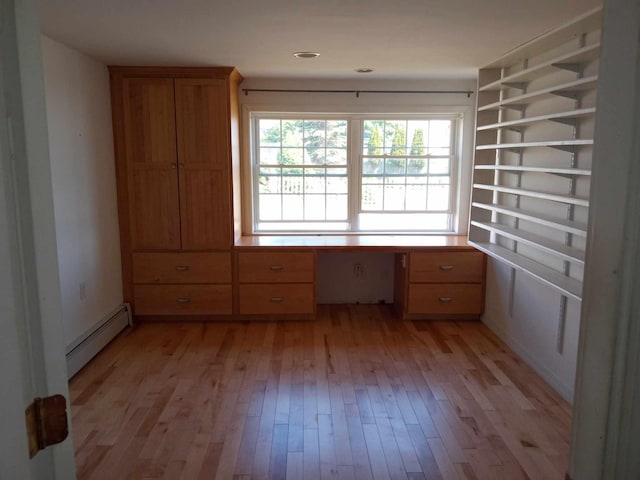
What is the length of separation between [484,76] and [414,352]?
91.2 inches

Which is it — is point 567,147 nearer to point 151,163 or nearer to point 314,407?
point 314,407

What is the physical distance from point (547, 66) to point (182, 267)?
318 cm

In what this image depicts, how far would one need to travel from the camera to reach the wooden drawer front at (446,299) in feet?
Result: 13.9

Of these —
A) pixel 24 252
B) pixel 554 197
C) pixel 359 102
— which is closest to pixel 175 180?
pixel 359 102

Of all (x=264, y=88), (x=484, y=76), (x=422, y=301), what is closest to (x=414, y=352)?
(x=422, y=301)

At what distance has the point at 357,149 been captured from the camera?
472 cm

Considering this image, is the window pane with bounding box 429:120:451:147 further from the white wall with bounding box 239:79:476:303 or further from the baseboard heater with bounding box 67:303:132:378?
the baseboard heater with bounding box 67:303:132:378

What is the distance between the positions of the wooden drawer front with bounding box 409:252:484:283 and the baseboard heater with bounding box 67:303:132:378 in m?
2.54

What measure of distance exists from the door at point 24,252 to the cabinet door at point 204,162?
336 centimetres

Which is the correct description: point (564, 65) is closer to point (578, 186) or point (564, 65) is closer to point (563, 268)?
point (578, 186)

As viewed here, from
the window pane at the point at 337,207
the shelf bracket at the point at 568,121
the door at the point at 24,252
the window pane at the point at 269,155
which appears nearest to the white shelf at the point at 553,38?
the shelf bracket at the point at 568,121

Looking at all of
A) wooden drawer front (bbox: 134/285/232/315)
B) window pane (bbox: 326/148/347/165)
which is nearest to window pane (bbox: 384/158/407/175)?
window pane (bbox: 326/148/347/165)

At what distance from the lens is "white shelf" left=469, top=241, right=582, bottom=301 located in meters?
2.62

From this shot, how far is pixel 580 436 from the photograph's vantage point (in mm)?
845
